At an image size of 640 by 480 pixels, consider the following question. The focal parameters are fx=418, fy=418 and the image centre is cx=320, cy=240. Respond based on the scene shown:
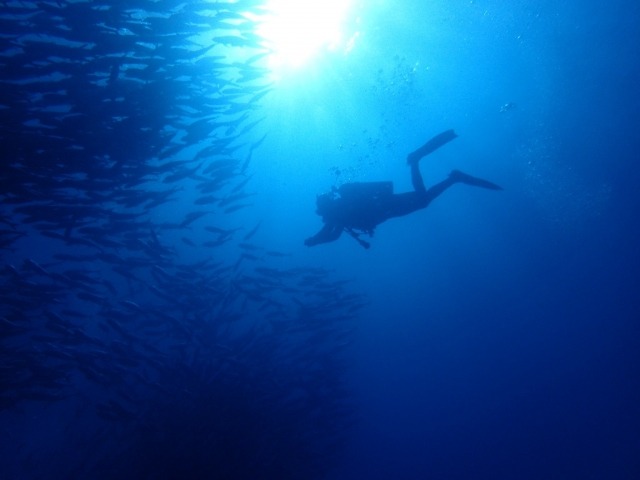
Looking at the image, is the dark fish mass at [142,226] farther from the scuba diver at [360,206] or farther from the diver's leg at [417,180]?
the diver's leg at [417,180]

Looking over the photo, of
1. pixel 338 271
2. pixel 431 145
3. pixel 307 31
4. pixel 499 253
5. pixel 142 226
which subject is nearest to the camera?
pixel 431 145

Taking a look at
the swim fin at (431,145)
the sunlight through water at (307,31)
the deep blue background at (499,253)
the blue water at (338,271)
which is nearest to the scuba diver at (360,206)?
the swim fin at (431,145)

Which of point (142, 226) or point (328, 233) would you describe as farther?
point (142, 226)

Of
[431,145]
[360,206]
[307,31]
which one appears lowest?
[360,206]

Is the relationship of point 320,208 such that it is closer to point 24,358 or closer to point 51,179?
point 51,179

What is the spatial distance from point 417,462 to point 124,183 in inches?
1664

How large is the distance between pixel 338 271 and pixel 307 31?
74.5 feet

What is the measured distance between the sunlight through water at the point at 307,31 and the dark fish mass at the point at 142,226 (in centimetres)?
227

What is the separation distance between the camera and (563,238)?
40.3 m

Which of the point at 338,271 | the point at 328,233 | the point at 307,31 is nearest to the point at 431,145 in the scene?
the point at 328,233

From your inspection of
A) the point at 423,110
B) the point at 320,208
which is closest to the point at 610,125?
the point at 423,110

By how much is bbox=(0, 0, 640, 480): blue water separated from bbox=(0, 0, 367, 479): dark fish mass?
74 mm

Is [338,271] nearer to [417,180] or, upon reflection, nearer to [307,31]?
[307,31]

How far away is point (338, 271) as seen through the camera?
121ft
